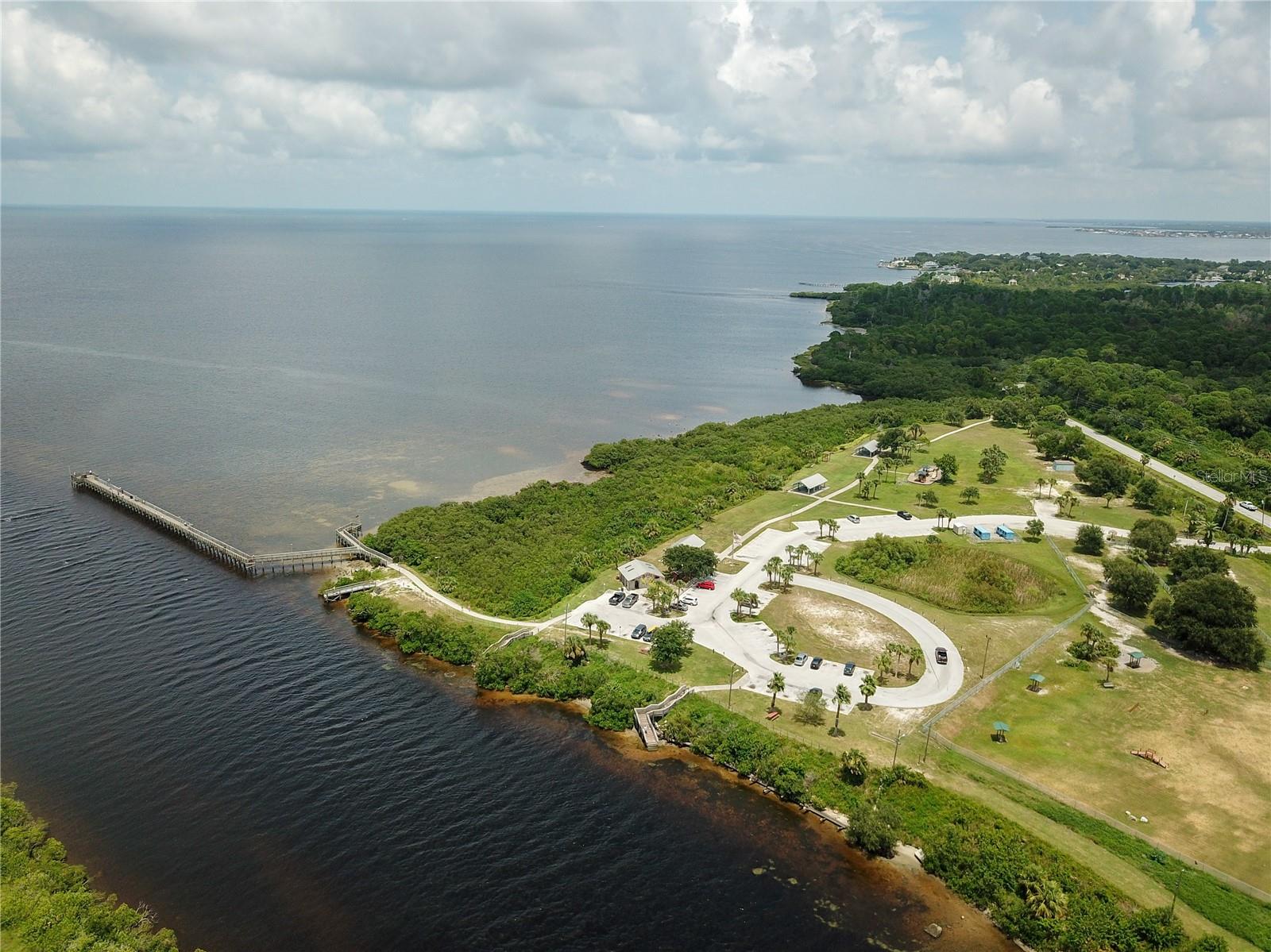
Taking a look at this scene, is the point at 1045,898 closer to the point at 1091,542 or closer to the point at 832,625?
the point at 832,625

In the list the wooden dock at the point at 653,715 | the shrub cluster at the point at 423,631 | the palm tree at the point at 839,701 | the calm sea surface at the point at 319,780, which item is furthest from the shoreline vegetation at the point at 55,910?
the palm tree at the point at 839,701

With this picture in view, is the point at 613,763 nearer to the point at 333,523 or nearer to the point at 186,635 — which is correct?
the point at 186,635

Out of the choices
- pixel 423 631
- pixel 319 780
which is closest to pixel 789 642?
pixel 423 631

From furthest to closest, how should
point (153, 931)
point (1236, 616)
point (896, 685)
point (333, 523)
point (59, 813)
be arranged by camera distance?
point (333, 523)
point (1236, 616)
point (896, 685)
point (59, 813)
point (153, 931)

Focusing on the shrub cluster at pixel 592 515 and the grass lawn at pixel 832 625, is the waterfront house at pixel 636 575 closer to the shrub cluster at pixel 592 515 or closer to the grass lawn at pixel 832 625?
the shrub cluster at pixel 592 515

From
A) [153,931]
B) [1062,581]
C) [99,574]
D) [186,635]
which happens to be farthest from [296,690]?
[1062,581]
